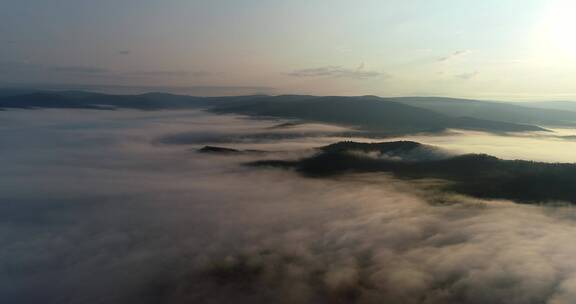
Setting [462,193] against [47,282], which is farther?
[462,193]

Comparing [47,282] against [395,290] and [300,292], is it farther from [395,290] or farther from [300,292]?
[395,290]

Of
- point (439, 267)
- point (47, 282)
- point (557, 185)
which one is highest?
point (557, 185)

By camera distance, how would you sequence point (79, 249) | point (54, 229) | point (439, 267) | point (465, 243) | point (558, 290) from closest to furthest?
point (558, 290) → point (439, 267) → point (465, 243) → point (79, 249) → point (54, 229)

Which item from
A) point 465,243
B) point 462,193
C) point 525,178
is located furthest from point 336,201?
point 525,178

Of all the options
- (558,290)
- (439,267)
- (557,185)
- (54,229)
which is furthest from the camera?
(557,185)

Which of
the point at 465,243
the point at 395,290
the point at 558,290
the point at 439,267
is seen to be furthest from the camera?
the point at 465,243

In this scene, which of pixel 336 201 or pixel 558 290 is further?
pixel 336 201

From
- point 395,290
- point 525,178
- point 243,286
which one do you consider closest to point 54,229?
point 243,286

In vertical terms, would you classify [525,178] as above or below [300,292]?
above

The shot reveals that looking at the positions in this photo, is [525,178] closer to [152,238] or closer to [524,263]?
[524,263]
